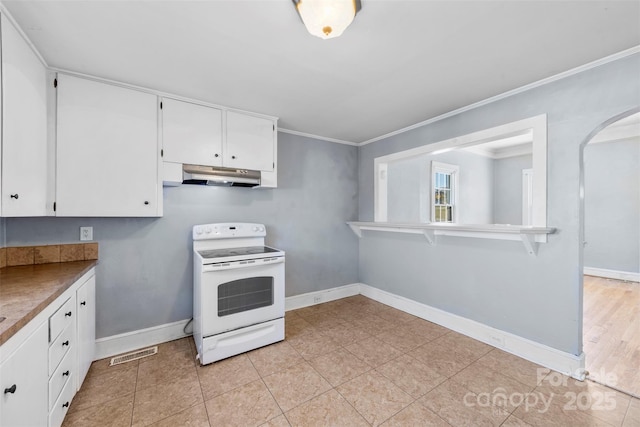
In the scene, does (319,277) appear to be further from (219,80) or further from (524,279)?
(219,80)

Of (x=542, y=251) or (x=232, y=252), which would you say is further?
(x=232, y=252)

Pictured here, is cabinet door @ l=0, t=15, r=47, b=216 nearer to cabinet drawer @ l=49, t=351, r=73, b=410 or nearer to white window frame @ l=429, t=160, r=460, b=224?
cabinet drawer @ l=49, t=351, r=73, b=410

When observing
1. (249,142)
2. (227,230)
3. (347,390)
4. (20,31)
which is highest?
(20,31)

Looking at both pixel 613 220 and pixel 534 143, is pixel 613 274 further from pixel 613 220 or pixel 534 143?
pixel 534 143

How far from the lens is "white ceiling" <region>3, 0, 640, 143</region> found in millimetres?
1406

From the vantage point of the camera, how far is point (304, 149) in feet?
11.8

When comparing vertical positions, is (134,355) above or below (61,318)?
below

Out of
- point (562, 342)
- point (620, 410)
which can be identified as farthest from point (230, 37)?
point (620, 410)

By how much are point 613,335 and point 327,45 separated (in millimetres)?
3952

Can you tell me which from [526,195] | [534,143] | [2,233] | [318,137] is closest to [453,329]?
[534,143]

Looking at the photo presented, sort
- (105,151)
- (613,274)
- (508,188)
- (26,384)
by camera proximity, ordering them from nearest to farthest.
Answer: (26,384) < (105,151) < (613,274) < (508,188)

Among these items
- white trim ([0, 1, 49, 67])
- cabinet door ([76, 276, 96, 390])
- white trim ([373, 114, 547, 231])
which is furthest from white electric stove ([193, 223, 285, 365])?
white trim ([373, 114, 547, 231])

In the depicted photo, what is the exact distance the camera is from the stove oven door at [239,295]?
227cm

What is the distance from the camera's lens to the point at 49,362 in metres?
1.36
